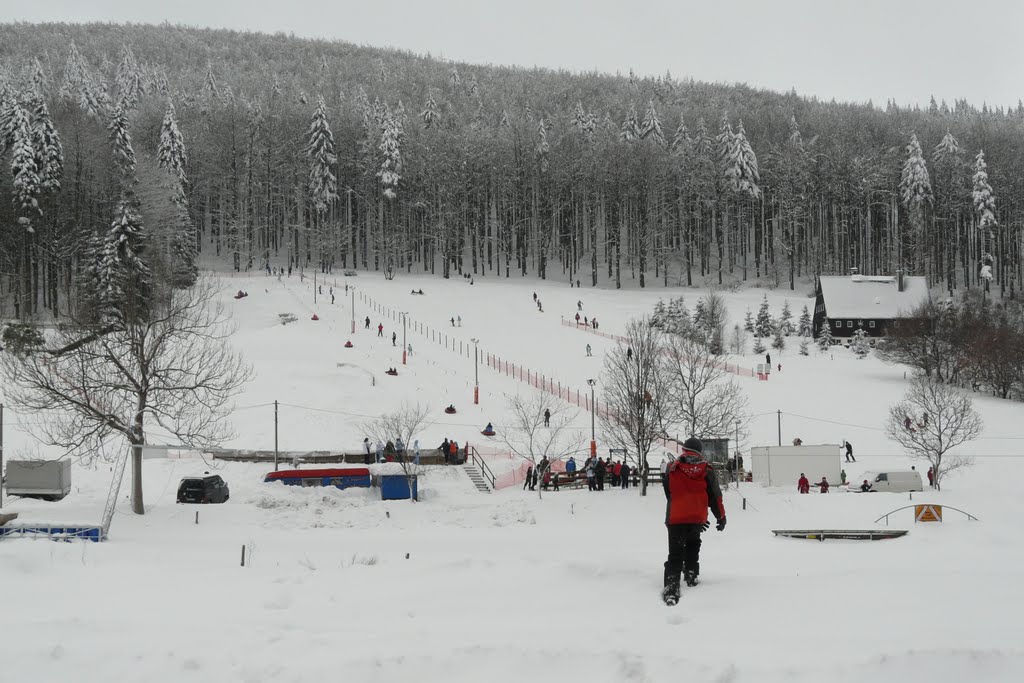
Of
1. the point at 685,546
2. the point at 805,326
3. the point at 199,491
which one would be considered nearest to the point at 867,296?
the point at 805,326

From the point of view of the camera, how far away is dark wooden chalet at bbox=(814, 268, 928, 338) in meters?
71.7

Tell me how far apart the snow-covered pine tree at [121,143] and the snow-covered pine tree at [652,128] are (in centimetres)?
6322

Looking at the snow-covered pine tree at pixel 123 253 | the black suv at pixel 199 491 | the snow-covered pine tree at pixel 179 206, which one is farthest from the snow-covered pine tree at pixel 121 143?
the black suv at pixel 199 491

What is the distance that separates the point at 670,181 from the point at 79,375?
80.9 m

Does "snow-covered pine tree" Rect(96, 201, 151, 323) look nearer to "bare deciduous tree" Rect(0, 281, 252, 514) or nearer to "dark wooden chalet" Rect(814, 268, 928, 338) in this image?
"bare deciduous tree" Rect(0, 281, 252, 514)

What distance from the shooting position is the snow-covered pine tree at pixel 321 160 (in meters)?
87.2

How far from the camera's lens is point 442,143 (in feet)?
297

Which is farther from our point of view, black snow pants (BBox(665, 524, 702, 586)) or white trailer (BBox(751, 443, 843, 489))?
white trailer (BBox(751, 443, 843, 489))

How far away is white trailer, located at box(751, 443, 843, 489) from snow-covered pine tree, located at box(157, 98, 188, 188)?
2701 inches

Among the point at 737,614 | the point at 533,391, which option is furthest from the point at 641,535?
the point at 533,391

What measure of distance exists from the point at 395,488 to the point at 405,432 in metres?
8.97

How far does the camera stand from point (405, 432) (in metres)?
→ 36.4

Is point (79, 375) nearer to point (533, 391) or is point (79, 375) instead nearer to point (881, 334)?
point (533, 391)

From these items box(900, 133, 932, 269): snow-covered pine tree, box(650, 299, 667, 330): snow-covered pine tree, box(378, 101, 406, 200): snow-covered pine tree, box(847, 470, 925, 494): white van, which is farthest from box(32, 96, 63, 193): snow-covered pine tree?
box(900, 133, 932, 269): snow-covered pine tree
